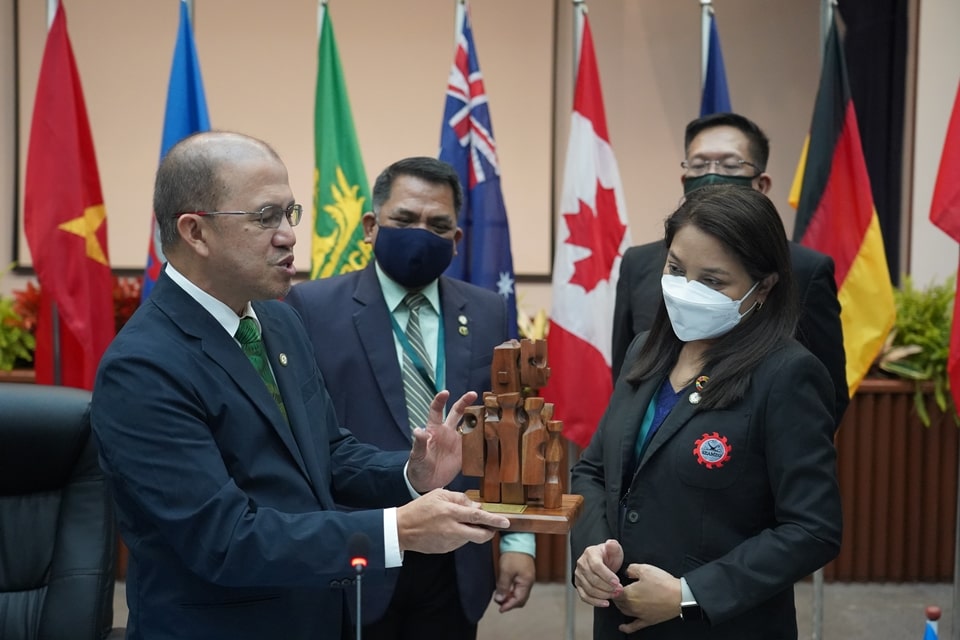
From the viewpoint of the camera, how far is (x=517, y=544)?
225cm

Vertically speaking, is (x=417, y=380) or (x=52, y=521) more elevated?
(x=417, y=380)

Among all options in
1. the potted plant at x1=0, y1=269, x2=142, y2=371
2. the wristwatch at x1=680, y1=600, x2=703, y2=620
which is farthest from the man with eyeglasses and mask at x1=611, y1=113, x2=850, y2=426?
the potted plant at x1=0, y1=269, x2=142, y2=371

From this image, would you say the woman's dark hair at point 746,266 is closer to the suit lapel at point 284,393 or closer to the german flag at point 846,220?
the suit lapel at point 284,393

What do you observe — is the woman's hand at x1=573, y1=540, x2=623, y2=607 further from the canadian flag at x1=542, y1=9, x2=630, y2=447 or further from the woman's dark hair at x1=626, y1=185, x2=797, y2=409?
the canadian flag at x1=542, y1=9, x2=630, y2=447

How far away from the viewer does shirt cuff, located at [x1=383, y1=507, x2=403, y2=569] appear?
1.52 metres

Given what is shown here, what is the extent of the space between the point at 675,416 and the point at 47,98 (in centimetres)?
284

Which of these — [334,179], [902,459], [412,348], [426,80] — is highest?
[426,80]

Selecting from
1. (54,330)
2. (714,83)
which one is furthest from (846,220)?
(54,330)

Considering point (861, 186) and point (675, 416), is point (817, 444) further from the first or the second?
point (861, 186)

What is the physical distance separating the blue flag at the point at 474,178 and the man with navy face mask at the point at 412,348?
1287mm

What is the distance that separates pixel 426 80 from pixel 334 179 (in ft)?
8.24

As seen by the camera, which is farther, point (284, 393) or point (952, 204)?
point (952, 204)

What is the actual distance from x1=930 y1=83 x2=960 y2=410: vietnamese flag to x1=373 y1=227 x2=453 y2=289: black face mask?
1.82 m

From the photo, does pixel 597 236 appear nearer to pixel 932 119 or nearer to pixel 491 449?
pixel 491 449
